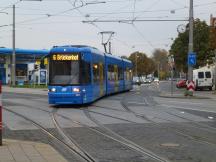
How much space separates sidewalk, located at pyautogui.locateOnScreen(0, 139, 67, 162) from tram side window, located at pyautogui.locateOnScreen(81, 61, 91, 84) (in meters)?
13.9

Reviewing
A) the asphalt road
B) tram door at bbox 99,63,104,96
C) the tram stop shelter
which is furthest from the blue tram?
the tram stop shelter

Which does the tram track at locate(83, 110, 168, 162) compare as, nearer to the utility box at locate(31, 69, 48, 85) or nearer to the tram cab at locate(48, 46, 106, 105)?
the tram cab at locate(48, 46, 106, 105)

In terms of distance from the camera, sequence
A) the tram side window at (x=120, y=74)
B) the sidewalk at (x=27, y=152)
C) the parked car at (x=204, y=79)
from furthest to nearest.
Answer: the parked car at (x=204, y=79) → the tram side window at (x=120, y=74) → the sidewalk at (x=27, y=152)

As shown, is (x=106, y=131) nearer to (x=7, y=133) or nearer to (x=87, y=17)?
(x=7, y=133)

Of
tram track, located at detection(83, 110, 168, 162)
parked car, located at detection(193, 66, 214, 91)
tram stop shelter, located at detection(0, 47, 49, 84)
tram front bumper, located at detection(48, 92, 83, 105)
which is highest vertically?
tram stop shelter, located at detection(0, 47, 49, 84)

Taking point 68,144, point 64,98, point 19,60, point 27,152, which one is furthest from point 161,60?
point 27,152

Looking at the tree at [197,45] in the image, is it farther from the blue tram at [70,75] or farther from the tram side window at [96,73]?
the blue tram at [70,75]

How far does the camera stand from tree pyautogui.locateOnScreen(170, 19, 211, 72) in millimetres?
74375

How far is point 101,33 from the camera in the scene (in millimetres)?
63312

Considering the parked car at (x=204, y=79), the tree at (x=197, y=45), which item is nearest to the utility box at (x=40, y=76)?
the tree at (x=197, y=45)

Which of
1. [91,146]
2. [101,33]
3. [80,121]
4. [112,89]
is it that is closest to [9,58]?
[101,33]

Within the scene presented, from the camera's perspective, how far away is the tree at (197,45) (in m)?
74.4

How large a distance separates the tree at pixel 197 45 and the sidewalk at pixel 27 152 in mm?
61289

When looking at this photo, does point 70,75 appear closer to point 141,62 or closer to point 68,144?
point 68,144
